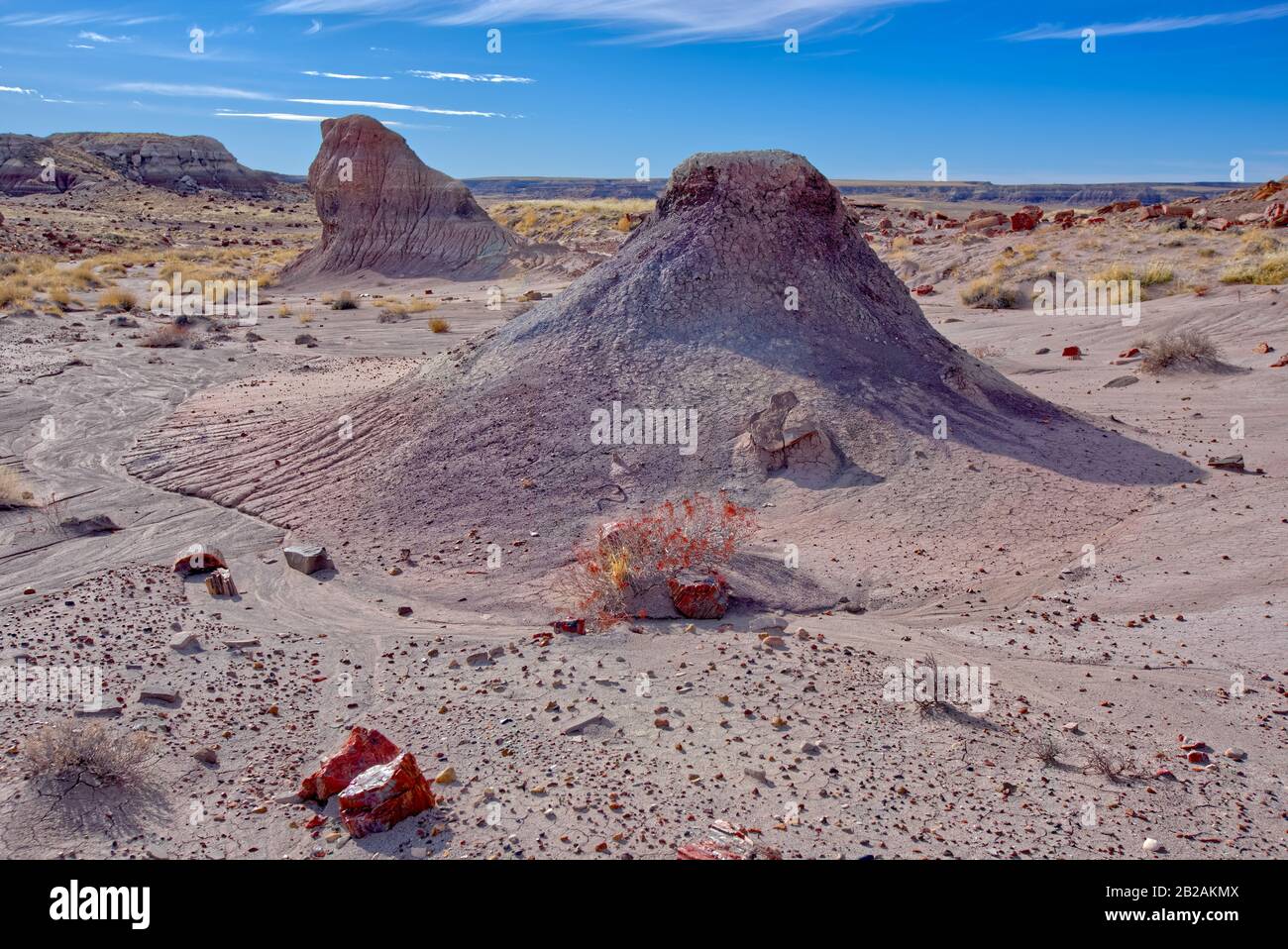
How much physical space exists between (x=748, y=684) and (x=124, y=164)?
7661cm

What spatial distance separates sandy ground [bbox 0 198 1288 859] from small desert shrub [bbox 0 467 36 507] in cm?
31

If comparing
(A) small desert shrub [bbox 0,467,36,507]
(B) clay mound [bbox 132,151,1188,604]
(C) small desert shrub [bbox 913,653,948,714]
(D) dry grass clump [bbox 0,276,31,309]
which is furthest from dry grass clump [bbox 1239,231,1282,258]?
(D) dry grass clump [bbox 0,276,31,309]

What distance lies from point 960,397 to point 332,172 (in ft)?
82.1

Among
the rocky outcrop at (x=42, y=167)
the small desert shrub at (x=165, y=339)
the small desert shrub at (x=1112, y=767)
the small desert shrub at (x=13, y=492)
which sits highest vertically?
the rocky outcrop at (x=42, y=167)

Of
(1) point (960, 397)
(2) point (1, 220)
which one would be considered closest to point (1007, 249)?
(1) point (960, 397)

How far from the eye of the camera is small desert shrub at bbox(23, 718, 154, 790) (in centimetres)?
413

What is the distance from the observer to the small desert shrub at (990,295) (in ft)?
67.3

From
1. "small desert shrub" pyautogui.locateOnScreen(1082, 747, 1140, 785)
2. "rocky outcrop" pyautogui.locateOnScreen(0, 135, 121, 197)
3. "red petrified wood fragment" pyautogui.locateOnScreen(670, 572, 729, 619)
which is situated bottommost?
"small desert shrub" pyautogui.locateOnScreen(1082, 747, 1140, 785)

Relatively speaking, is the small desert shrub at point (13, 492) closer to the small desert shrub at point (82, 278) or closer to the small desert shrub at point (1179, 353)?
the small desert shrub at point (1179, 353)

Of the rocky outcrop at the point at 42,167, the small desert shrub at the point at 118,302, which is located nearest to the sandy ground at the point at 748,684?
the small desert shrub at the point at 118,302

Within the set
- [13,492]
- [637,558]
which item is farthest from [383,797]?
[13,492]

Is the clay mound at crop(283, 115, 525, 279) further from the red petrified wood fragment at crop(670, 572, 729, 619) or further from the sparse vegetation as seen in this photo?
the red petrified wood fragment at crop(670, 572, 729, 619)

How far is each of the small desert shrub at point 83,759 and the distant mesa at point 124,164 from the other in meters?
61.1

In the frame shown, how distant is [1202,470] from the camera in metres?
8.54
